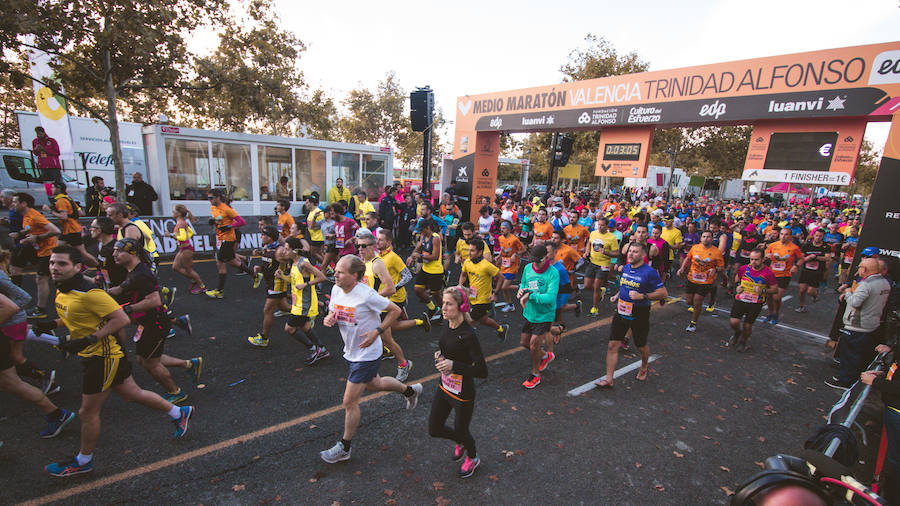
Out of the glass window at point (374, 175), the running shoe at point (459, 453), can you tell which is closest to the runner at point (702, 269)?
the running shoe at point (459, 453)

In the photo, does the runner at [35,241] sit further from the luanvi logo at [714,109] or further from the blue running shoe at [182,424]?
the luanvi logo at [714,109]

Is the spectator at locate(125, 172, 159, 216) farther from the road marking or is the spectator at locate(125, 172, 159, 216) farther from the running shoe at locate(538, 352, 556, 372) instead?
the running shoe at locate(538, 352, 556, 372)

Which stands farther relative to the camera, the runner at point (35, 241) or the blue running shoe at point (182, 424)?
the runner at point (35, 241)

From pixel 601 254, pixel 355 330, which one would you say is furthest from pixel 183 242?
pixel 601 254

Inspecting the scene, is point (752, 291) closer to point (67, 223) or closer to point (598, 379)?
point (598, 379)

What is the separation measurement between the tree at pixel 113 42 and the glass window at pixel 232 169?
2.25 meters

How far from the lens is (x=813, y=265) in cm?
893

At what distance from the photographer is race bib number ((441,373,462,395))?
3.43m

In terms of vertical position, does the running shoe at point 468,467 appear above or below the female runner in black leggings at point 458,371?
below

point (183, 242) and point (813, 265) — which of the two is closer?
point (183, 242)

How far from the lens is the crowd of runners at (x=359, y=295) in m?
3.44

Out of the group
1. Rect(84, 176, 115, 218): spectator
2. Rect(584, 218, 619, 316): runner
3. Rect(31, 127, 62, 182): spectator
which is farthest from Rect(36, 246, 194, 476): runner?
Rect(31, 127, 62, 182): spectator

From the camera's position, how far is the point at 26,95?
24.8 meters

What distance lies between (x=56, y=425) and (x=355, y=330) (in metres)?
3.13
